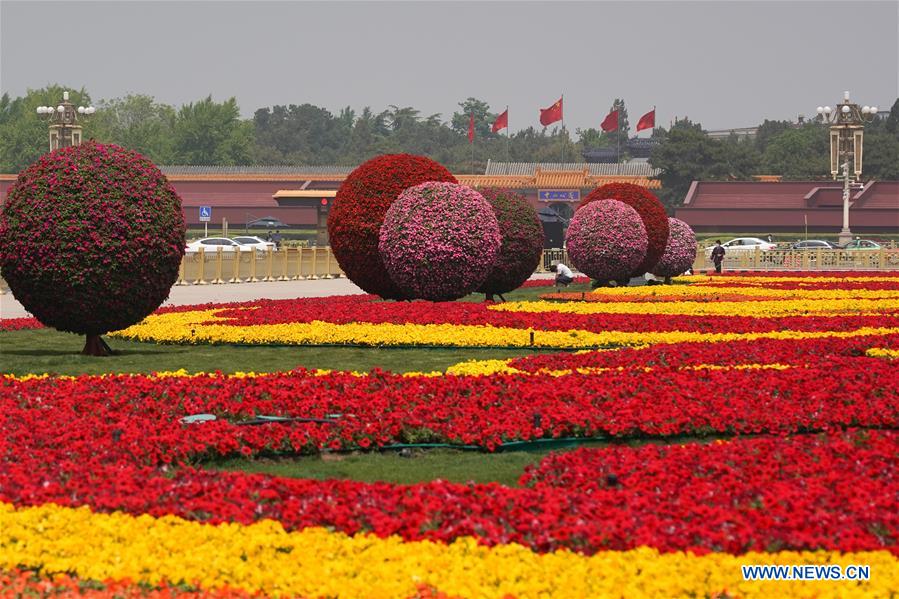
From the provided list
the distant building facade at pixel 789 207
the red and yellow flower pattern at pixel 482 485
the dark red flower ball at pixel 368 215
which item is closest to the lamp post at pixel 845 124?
the distant building facade at pixel 789 207

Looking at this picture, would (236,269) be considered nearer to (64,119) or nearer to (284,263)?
(284,263)

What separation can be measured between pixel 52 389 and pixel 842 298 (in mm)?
14691

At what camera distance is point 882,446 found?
289 inches

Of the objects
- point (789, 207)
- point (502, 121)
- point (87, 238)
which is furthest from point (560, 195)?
point (87, 238)

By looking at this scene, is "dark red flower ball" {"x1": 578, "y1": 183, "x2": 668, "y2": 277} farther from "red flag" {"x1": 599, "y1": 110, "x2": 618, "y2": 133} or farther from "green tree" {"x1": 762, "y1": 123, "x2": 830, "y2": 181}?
"green tree" {"x1": 762, "y1": 123, "x2": 830, "y2": 181}

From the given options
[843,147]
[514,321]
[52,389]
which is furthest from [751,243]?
[52,389]

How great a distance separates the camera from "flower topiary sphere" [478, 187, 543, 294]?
22.8 m

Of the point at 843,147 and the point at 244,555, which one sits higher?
the point at 843,147

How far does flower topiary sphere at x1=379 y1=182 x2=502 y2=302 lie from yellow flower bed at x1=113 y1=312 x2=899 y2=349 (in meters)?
3.44

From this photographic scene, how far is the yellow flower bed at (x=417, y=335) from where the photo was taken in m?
14.1

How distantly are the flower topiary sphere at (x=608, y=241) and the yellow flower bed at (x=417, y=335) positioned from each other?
1126cm

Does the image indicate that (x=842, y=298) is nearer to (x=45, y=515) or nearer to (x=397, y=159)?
(x=397, y=159)

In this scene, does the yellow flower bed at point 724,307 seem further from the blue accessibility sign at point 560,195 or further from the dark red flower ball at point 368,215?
the blue accessibility sign at point 560,195

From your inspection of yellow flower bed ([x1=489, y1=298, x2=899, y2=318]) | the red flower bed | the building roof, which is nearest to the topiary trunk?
the red flower bed
